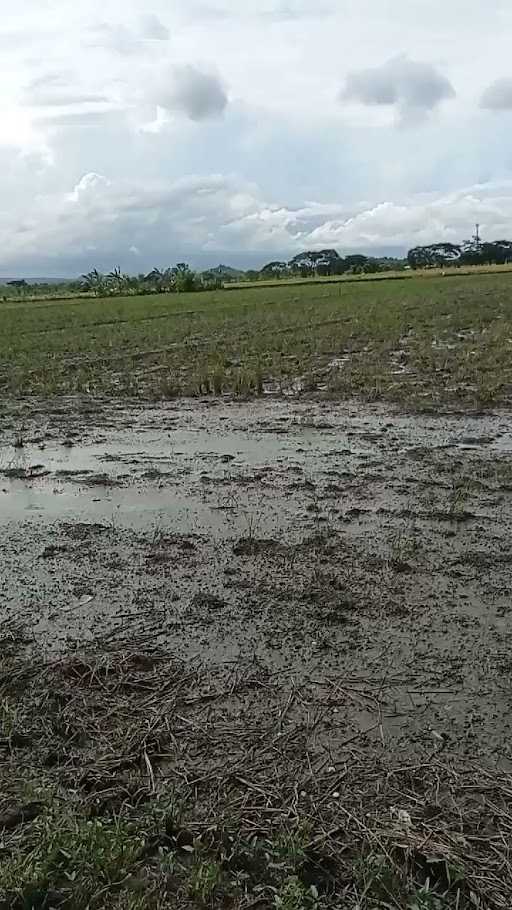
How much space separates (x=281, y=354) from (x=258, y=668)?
13535mm

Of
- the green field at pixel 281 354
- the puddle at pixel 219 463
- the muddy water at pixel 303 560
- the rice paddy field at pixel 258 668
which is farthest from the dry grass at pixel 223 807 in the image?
the green field at pixel 281 354

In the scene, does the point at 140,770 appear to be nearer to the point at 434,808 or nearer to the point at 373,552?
the point at 434,808

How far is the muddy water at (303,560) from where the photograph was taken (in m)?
3.75

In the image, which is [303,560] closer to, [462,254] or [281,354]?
[281,354]

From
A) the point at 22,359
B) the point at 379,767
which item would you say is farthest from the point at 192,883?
the point at 22,359

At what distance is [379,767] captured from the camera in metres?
3.06

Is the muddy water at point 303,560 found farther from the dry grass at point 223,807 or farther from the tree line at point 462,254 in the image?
the tree line at point 462,254

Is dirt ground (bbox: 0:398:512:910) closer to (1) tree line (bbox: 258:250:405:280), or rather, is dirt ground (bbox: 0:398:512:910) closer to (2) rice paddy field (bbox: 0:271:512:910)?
(2) rice paddy field (bbox: 0:271:512:910)

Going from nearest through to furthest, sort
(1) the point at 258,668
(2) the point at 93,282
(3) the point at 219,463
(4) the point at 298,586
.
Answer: (1) the point at 258,668, (4) the point at 298,586, (3) the point at 219,463, (2) the point at 93,282

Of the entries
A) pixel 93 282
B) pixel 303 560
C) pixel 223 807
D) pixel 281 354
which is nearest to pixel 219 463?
pixel 303 560

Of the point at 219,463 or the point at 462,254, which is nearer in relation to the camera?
the point at 219,463

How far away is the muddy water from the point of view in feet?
12.3

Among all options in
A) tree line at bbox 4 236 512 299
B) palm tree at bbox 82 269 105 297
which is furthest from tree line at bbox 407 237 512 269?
palm tree at bbox 82 269 105 297

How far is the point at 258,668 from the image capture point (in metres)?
3.86
